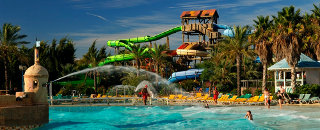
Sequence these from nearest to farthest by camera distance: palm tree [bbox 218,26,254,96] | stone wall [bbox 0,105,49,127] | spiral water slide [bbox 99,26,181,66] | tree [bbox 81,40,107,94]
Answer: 1. stone wall [bbox 0,105,49,127]
2. palm tree [bbox 218,26,254,96]
3. tree [bbox 81,40,107,94]
4. spiral water slide [bbox 99,26,181,66]

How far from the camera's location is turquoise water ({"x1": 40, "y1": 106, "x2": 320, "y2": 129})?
19.8 m

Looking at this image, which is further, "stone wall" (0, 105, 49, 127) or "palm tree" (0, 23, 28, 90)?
"palm tree" (0, 23, 28, 90)

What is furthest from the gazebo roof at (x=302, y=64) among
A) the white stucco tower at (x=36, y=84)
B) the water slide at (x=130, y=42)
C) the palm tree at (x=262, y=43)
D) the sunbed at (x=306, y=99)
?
the white stucco tower at (x=36, y=84)

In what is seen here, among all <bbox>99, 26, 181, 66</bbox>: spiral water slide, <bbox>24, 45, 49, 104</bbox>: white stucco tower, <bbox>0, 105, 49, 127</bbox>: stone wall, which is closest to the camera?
<bbox>0, 105, 49, 127</bbox>: stone wall

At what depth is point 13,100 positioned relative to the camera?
16.2 metres

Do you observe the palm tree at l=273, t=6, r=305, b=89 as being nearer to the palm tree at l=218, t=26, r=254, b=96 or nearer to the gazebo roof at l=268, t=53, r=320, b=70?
the gazebo roof at l=268, t=53, r=320, b=70

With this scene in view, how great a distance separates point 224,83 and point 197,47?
46.9 feet

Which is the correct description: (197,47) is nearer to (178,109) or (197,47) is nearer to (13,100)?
(178,109)

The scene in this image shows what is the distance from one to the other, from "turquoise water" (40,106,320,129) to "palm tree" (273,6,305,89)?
8.45m

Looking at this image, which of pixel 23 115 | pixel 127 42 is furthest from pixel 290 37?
pixel 127 42

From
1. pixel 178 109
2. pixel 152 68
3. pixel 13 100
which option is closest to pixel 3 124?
pixel 13 100

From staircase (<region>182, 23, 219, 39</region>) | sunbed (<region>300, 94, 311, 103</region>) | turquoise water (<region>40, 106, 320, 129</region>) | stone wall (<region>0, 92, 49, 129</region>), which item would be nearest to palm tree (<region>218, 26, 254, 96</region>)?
sunbed (<region>300, 94, 311, 103</region>)

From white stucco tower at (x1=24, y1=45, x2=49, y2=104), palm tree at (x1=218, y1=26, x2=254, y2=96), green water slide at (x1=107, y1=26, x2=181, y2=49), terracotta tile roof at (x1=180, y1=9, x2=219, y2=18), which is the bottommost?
white stucco tower at (x1=24, y1=45, x2=49, y2=104)

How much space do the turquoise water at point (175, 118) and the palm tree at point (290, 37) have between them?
845 cm
